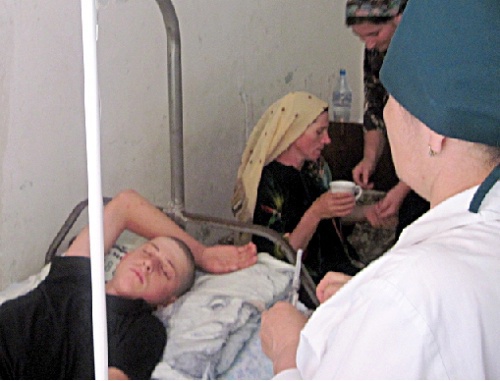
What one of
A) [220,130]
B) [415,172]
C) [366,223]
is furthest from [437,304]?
[220,130]

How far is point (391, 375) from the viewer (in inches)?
20.3

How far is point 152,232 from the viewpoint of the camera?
925mm

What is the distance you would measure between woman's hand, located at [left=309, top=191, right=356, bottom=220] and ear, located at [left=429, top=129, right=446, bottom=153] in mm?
334

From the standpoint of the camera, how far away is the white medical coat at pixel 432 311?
505 millimetres

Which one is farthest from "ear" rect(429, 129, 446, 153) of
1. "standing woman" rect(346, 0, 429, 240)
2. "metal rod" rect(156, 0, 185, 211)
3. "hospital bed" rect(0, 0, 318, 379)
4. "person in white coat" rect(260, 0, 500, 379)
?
"metal rod" rect(156, 0, 185, 211)

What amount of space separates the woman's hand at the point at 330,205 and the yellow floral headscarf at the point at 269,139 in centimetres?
9

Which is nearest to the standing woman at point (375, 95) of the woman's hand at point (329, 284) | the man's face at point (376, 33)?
the man's face at point (376, 33)

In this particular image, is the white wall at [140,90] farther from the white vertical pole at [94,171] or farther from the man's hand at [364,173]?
the white vertical pole at [94,171]

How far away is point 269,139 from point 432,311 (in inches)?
19.6

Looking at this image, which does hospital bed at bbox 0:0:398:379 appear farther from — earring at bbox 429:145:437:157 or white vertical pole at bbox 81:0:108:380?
earring at bbox 429:145:437:157

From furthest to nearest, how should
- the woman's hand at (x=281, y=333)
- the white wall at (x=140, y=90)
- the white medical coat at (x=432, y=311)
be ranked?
1. the white wall at (x=140, y=90)
2. the woman's hand at (x=281, y=333)
3. the white medical coat at (x=432, y=311)

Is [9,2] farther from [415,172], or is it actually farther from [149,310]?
[415,172]

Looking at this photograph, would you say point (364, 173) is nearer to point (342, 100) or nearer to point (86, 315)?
point (342, 100)

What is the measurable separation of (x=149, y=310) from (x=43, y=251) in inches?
6.8
